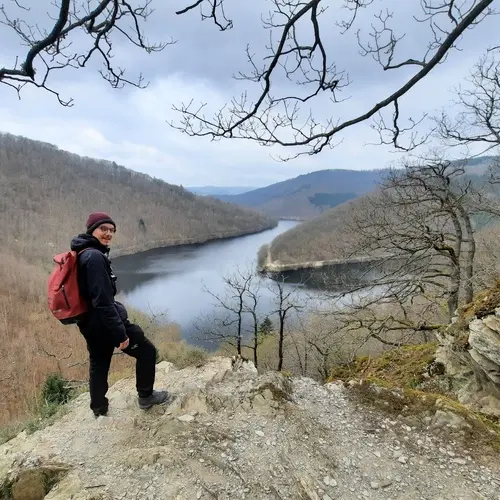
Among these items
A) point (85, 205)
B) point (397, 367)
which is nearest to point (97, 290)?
point (397, 367)

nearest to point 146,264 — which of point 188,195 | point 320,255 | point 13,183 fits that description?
point 320,255

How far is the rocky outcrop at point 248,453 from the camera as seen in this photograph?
263cm

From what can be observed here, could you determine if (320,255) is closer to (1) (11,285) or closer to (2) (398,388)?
(1) (11,285)

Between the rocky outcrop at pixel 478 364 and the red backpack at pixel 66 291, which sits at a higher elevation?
the red backpack at pixel 66 291

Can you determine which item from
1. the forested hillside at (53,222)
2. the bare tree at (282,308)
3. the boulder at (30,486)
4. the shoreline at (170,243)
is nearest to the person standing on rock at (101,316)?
the boulder at (30,486)

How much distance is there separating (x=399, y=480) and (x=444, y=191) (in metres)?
6.02

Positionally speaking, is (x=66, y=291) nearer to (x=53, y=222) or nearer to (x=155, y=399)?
(x=155, y=399)

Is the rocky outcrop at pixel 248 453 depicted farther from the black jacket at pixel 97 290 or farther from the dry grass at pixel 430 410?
the black jacket at pixel 97 290

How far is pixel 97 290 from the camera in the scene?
112 inches

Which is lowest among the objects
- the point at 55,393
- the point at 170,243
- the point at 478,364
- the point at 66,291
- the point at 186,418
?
the point at 170,243

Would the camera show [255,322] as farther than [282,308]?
No

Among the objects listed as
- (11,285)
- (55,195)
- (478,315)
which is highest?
(55,195)

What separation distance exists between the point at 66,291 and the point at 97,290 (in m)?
0.24

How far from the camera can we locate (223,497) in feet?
8.36
